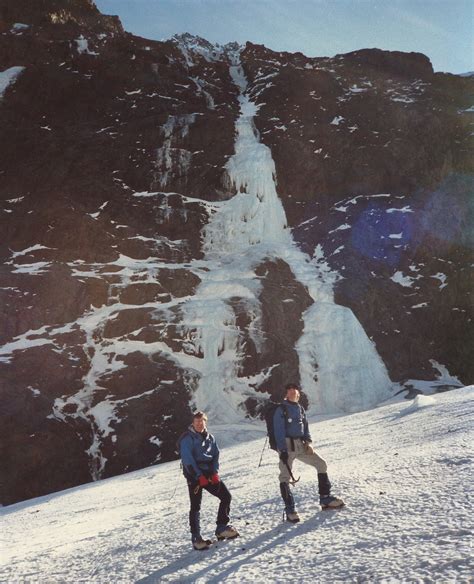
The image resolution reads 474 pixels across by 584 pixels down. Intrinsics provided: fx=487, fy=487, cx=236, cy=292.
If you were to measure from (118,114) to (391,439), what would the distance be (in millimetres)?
54372

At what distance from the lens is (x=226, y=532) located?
6746mm

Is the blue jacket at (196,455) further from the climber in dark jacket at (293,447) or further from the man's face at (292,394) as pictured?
the man's face at (292,394)

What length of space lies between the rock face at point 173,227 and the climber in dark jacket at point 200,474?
2674cm

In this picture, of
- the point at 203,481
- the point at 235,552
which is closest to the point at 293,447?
the point at 203,481

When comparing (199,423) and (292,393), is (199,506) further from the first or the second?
(292,393)

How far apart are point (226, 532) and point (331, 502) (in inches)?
60.9

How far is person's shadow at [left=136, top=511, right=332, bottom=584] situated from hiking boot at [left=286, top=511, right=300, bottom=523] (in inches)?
2.6

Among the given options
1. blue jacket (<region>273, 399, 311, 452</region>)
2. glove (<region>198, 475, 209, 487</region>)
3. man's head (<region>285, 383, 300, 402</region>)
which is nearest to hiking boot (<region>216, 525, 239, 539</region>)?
glove (<region>198, 475, 209, 487</region>)

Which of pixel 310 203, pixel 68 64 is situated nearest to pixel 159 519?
pixel 310 203

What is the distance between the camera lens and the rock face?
34.3m

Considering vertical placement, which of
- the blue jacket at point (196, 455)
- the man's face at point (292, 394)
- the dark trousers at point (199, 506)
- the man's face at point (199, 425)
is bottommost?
the dark trousers at point (199, 506)

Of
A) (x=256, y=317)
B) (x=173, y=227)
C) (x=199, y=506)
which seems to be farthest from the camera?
(x=173, y=227)

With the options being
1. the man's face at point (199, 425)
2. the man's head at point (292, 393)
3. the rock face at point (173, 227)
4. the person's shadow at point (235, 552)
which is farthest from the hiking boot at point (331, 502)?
the rock face at point (173, 227)

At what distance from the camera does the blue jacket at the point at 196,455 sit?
6824mm
